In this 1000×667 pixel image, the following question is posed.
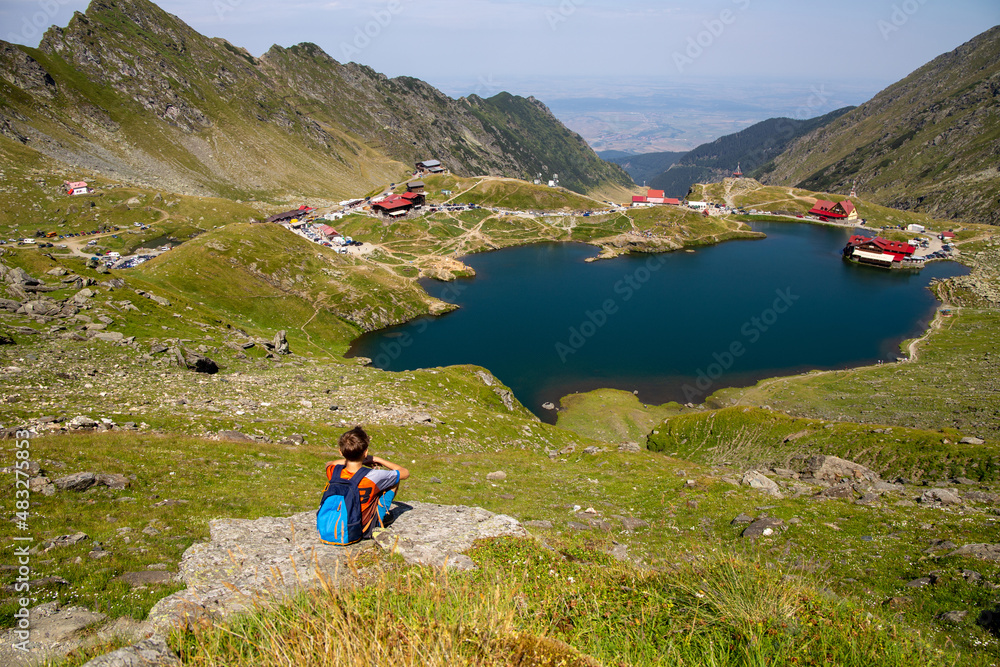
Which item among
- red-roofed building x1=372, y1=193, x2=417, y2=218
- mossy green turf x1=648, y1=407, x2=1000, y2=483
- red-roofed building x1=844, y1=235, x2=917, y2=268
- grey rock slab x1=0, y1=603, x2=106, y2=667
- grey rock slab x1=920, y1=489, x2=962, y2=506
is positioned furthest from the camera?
red-roofed building x1=372, y1=193, x2=417, y2=218

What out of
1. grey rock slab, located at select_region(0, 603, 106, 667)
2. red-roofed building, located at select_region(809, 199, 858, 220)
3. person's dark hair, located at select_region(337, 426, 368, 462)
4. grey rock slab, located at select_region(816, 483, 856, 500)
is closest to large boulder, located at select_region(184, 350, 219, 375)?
grey rock slab, located at select_region(0, 603, 106, 667)

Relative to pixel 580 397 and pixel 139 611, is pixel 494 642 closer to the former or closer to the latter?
pixel 139 611

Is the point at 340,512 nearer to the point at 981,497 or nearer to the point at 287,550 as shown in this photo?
the point at 287,550

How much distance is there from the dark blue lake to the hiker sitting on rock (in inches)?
2174

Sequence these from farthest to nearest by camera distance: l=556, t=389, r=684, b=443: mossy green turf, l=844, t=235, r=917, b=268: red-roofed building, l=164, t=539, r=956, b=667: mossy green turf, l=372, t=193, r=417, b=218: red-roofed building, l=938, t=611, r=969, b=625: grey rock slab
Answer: l=372, t=193, r=417, b=218: red-roofed building → l=844, t=235, r=917, b=268: red-roofed building → l=556, t=389, r=684, b=443: mossy green turf → l=938, t=611, r=969, b=625: grey rock slab → l=164, t=539, r=956, b=667: mossy green turf

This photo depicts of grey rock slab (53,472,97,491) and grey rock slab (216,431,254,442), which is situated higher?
grey rock slab (53,472,97,491)

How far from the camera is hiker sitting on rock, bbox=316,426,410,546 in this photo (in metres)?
10.6

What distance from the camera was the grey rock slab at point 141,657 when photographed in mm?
6395

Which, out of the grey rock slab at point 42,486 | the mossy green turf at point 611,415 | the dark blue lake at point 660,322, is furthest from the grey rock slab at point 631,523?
the dark blue lake at point 660,322

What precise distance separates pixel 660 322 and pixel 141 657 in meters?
101

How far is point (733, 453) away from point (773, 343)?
55472 millimetres

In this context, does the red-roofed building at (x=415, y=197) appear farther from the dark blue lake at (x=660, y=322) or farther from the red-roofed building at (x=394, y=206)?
the dark blue lake at (x=660, y=322)

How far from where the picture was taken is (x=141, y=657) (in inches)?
256

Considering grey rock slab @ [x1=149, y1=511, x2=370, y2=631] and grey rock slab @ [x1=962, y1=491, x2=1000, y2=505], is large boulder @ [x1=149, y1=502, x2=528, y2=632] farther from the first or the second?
grey rock slab @ [x1=962, y1=491, x2=1000, y2=505]
